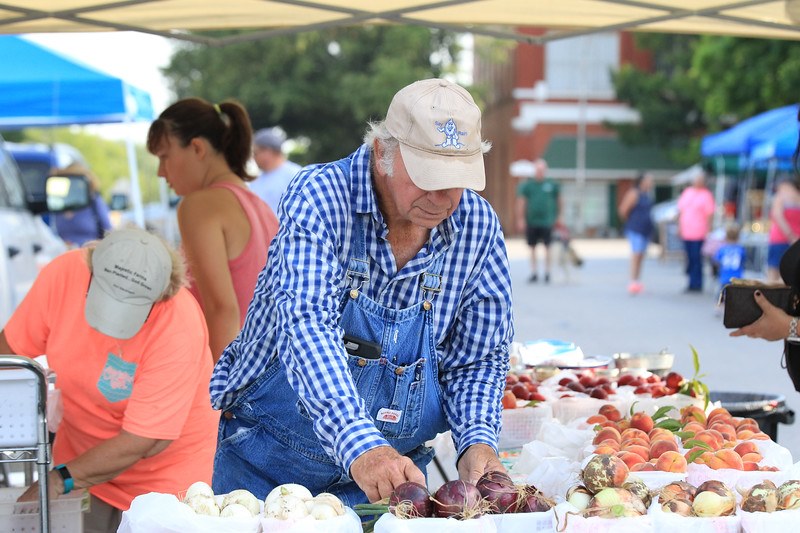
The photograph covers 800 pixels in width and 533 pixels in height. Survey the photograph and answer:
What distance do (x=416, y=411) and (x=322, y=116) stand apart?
31.7 metres

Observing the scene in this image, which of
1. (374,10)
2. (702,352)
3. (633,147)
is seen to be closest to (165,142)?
(374,10)

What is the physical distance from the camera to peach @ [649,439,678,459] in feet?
10.2

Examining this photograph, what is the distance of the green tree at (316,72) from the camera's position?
31656 millimetres

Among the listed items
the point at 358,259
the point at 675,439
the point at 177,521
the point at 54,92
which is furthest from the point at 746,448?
the point at 54,92

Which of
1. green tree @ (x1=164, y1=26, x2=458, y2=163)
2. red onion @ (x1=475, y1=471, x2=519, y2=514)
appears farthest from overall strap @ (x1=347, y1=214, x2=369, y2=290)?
green tree @ (x1=164, y1=26, x2=458, y2=163)

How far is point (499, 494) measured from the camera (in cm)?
220

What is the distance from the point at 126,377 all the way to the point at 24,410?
523 mm

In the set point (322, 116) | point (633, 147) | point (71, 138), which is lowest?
point (71, 138)

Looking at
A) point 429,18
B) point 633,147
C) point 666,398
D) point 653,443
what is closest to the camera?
point 653,443

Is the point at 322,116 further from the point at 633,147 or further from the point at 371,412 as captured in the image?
the point at 371,412

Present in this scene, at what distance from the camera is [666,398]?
414cm

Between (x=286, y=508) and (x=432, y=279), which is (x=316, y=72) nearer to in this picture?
(x=432, y=279)

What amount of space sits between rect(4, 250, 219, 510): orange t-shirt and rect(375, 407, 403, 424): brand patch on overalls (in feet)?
3.04

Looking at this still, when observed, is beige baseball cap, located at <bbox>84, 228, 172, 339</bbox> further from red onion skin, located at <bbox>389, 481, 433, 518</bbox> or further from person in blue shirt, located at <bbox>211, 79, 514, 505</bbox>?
red onion skin, located at <bbox>389, 481, 433, 518</bbox>
